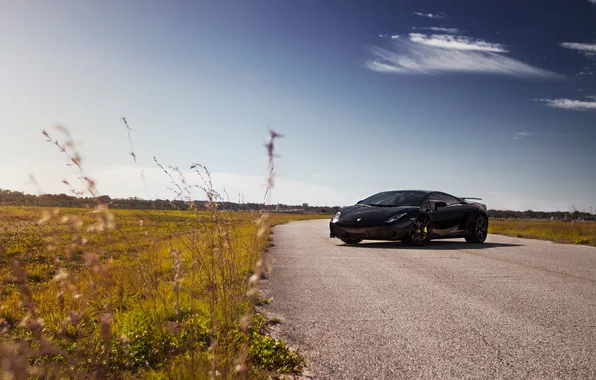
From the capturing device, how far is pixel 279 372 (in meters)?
3.27

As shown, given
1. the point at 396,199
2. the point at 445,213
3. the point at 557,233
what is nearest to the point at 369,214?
the point at 396,199

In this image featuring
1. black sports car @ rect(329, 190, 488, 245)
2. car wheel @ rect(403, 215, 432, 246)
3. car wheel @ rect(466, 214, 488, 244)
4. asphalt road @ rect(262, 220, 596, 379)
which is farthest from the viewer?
car wheel @ rect(466, 214, 488, 244)

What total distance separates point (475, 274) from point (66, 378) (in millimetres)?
6332

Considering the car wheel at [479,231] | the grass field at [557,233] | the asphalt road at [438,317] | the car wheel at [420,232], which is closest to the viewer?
the asphalt road at [438,317]

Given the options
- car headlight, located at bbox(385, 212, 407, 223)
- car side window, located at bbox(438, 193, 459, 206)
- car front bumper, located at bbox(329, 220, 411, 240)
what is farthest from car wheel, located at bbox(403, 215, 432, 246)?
car side window, located at bbox(438, 193, 459, 206)

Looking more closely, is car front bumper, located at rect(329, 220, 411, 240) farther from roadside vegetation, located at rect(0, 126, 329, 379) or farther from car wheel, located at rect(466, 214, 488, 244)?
roadside vegetation, located at rect(0, 126, 329, 379)

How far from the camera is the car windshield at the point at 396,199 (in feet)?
41.7

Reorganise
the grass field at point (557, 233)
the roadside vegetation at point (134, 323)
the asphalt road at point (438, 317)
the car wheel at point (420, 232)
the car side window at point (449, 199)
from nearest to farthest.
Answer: the roadside vegetation at point (134, 323), the asphalt road at point (438, 317), the car wheel at point (420, 232), the car side window at point (449, 199), the grass field at point (557, 233)

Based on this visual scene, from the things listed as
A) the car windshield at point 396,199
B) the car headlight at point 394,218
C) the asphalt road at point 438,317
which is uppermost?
the car windshield at point 396,199

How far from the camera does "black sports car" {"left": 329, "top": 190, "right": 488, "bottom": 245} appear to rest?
11.8 meters

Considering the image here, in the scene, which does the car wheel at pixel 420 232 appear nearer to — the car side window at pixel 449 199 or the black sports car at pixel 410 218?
the black sports car at pixel 410 218

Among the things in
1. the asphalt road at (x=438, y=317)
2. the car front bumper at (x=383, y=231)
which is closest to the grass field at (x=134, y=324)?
the asphalt road at (x=438, y=317)

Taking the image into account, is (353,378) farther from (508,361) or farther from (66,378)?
(66,378)

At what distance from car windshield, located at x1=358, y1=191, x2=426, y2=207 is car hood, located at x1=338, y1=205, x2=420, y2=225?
445 millimetres
